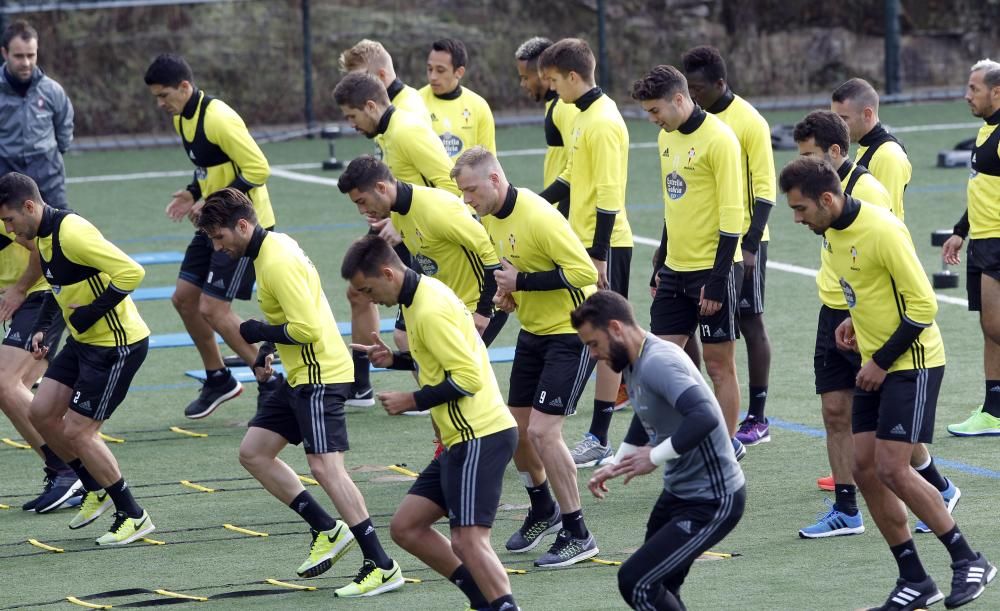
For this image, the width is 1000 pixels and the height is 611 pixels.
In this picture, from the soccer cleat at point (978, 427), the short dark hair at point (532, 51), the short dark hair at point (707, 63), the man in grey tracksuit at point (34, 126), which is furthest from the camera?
the man in grey tracksuit at point (34, 126)

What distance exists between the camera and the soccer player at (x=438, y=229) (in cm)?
841

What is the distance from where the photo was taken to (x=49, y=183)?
1297 centimetres

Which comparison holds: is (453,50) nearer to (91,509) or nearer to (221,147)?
(221,147)

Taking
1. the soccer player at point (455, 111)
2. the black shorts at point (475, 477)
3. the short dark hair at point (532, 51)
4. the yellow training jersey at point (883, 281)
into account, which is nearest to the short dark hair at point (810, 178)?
the yellow training jersey at point (883, 281)

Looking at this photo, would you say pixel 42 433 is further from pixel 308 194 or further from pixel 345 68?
pixel 308 194

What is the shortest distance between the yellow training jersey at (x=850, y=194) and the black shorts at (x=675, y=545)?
1768 mm

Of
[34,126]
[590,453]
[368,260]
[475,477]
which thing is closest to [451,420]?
[475,477]

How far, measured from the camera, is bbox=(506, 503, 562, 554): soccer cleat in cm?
835

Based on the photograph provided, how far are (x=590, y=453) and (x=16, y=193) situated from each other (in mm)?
3496

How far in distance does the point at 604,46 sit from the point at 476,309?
19466 millimetres

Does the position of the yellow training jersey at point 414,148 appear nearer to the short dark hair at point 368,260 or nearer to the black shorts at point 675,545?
the short dark hair at point 368,260

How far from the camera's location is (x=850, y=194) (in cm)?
795

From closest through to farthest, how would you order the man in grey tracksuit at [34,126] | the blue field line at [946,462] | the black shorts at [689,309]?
the blue field line at [946,462], the black shorts at [689,309], the man in grey tracksuit at [34,126]

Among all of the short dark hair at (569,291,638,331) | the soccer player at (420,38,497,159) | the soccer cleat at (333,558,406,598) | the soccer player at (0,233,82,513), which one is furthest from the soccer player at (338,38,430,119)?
the short dark hair at (569,291,638,331)
